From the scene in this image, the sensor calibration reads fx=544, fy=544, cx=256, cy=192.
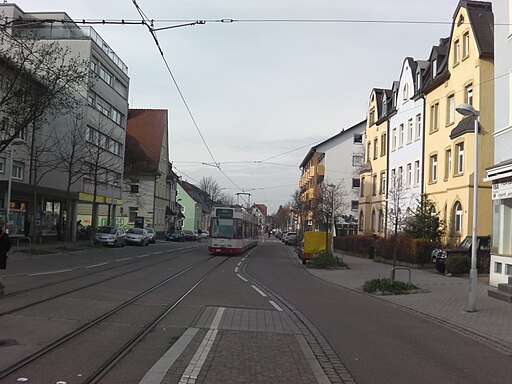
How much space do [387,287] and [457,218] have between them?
13379 millimetres

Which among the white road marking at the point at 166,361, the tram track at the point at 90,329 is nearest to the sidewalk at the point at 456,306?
the white road marking at the point at 166,361

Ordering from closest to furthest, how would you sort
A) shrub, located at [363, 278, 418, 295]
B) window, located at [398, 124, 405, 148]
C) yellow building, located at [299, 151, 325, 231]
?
shrub, located at [363, 278, 418, 295] → window, located at [398, 124, 405, 148] → yellow building, located at [299, 151, 325, 231]

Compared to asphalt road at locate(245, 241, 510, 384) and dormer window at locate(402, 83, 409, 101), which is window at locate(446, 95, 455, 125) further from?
asphalt road at locate(245, 241, 510, 384)

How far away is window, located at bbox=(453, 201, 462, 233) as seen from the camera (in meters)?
28.1

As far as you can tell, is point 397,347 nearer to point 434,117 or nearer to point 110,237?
point 434,117

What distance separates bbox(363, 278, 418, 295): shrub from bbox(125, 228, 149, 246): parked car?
3355 centimetres

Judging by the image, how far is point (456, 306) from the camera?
14.0m

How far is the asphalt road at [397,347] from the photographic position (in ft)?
22.3

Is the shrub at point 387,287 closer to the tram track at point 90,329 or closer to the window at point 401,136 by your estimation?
the tram track at point 90,329

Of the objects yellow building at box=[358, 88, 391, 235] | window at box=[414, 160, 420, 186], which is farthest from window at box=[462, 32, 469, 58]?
yellow building at box=[358, 88, 391, 235]

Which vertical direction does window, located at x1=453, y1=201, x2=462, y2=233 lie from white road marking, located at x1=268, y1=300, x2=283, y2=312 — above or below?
above

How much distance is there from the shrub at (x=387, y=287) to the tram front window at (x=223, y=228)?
711 inches

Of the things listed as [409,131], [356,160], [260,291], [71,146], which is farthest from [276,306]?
[356,160]

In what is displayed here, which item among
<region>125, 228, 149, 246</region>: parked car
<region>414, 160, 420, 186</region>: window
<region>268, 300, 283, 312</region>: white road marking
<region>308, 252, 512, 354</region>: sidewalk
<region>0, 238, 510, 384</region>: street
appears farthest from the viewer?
<region>125, 228, 149, 246</region>: parked car
